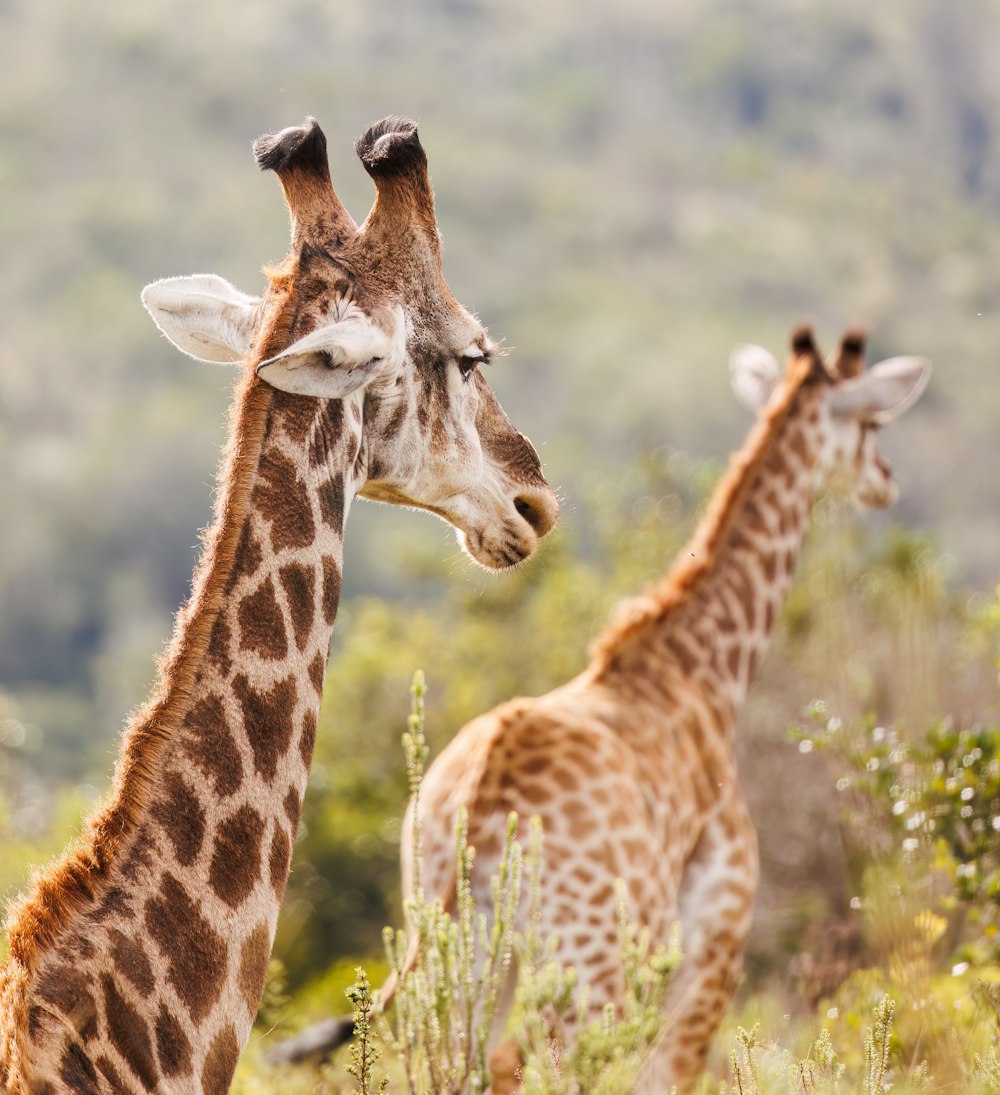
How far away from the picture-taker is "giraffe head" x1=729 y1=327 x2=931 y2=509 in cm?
810

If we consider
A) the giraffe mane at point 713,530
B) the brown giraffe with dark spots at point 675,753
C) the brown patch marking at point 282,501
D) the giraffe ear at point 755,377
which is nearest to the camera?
the brown patch marking at point 282,501

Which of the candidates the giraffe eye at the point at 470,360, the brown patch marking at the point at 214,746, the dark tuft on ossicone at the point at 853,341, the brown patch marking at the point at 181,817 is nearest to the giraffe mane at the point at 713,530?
the dark tuft on ossicone at the point at 853,341

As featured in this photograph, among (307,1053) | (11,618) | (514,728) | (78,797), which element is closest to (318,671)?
(514,728)

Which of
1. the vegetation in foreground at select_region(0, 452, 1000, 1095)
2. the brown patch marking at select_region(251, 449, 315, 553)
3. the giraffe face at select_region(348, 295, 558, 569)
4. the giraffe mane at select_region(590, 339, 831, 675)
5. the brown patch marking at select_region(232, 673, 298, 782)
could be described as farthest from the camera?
the giraffe mane at select_region(590, 339, 831, 675)

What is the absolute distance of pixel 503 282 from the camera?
A: 12006 cm

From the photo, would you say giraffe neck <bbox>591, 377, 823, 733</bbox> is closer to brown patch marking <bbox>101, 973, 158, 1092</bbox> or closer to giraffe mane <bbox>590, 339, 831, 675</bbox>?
giraffe mane <bbox>590, 339, 831, 675</bbox>

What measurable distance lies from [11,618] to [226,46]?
81.9 m

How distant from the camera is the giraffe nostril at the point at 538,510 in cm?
488

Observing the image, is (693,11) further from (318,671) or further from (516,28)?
(318,671)

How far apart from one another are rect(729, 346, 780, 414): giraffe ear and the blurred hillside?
5842cm

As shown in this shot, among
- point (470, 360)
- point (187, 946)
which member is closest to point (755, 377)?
point (470, 360)

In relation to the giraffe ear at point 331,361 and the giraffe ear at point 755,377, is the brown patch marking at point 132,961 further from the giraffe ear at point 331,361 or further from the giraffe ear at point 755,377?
the giraffe ear at point 755,377

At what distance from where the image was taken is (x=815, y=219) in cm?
12794

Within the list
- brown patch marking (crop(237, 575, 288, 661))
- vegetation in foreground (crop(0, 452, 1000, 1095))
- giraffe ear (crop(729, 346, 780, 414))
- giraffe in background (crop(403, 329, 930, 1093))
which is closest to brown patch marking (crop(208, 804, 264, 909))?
brown patch marking (crop(237, 575, 288, 661))
